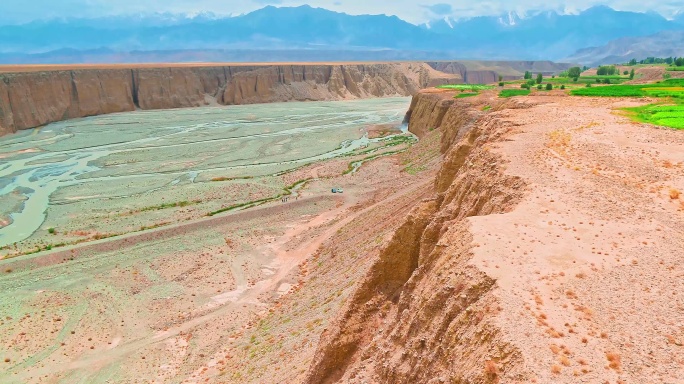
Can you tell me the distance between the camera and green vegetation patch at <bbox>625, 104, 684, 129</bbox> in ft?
78.4

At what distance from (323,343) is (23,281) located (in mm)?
19984

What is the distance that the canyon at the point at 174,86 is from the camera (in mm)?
74625

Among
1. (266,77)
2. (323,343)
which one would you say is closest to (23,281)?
(323,343)

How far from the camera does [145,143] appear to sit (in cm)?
6297

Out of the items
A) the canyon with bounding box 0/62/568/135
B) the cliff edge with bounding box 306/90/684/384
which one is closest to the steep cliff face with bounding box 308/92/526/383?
the cliff edge with bounding box 306/90/684/384

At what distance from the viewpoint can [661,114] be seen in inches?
1035

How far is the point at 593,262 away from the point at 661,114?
20.8 meters

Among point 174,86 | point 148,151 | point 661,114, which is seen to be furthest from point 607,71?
point 174,86

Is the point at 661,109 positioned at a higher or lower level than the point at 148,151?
higher

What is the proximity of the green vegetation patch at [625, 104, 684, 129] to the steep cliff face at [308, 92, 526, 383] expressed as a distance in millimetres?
11031

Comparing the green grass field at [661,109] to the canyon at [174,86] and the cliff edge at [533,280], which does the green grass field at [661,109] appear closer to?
the cliff edge at [533,280]

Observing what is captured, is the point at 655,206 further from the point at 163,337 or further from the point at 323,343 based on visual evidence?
the point at 163,337

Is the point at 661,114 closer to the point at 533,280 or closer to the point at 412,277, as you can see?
the point at 412,277

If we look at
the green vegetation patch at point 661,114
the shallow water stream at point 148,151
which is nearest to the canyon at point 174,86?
the shallow water stream at point 148,151
